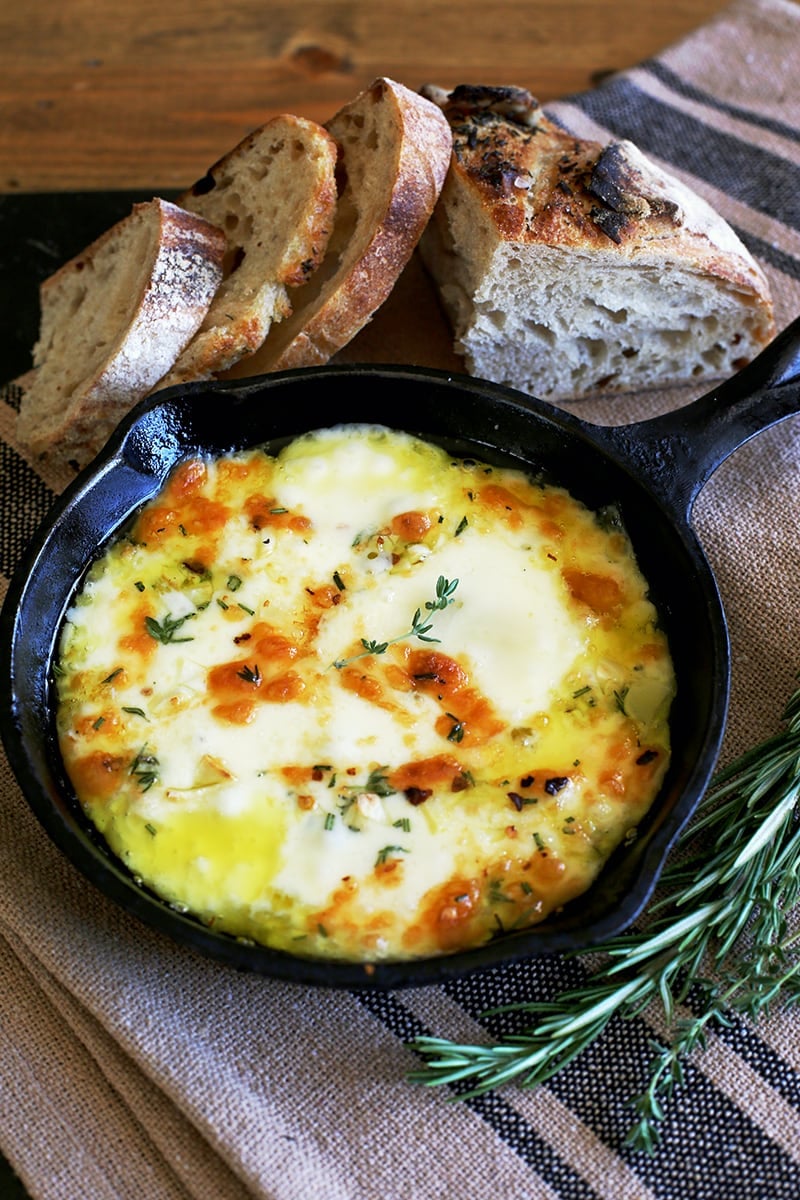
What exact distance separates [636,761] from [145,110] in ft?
9.90

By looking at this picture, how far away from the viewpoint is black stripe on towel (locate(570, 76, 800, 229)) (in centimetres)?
366

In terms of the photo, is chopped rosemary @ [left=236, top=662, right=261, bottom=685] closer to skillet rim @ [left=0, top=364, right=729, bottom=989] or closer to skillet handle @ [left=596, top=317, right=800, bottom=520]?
skillet rim @ [left=0, top=364, right=729, bottom=989]

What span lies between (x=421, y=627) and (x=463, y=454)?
53 centimetres

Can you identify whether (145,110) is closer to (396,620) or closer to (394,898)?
(396,620)

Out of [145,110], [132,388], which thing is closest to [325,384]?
[132,388]

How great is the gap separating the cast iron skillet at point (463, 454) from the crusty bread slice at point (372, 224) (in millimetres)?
239

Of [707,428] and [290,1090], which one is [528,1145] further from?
[707,428]

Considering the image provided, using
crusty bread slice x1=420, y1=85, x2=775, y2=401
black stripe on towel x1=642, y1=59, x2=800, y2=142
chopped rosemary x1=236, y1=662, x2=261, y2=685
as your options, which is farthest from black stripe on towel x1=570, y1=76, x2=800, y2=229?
chopped rosemary x1=236, y1=662, x2=261, y2=685

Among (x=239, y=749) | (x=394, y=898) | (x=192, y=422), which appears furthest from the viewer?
(x=192, y=422)

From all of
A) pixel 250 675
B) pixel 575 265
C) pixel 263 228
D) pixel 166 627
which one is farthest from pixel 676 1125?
pixel 263 228

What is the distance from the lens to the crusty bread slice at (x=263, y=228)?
290 centimetres

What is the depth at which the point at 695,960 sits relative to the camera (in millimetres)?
2232

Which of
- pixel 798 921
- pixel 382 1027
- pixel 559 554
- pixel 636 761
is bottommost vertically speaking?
pixel 382 1027

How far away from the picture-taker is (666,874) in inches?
94.2
